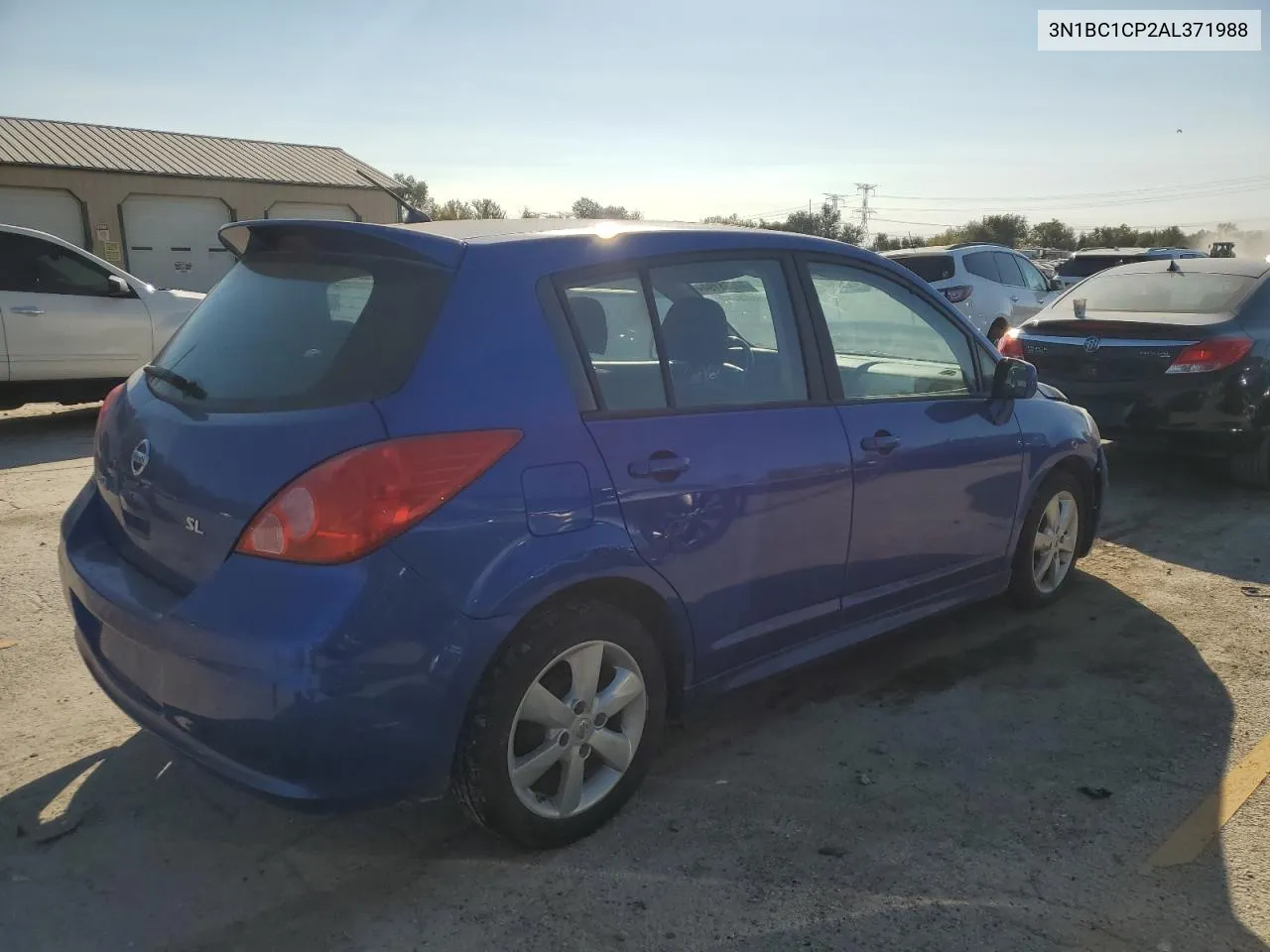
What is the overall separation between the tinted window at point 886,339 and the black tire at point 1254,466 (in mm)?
3829

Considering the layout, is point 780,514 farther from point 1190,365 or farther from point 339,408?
point 1190,365

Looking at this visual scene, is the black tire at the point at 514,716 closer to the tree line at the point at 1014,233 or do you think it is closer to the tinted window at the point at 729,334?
the tinted window at the point at 729,334

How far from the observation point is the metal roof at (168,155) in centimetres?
2345

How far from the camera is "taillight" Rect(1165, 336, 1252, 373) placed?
256 inches

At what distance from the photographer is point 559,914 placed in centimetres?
257

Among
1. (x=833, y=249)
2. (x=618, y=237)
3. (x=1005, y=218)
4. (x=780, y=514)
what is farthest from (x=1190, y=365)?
(x=1005, y=218)

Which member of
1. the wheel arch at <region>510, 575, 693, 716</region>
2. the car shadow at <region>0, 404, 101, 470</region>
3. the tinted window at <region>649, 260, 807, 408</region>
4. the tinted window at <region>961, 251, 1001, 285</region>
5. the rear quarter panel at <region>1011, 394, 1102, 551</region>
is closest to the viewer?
the wheel arch at <region>510, 575, 693, 716</region>

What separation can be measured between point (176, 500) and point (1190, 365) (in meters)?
6.20

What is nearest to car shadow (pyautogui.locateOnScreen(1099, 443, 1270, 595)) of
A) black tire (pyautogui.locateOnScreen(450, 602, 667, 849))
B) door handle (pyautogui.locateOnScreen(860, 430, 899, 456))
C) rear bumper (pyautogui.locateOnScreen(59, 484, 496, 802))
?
door handle (pyautogui.locateOnScreen(860, 430, 899, 456))

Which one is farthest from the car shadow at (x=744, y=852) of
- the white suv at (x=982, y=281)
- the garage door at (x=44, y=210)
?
the garage door at (x=44, y=210)

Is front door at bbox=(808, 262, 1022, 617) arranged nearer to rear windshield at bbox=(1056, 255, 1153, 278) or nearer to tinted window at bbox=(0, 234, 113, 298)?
tinted window at bbox=(0, 234, 113, 298)

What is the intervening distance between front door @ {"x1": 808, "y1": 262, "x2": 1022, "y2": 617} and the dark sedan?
295 cm

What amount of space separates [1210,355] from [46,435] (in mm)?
9303

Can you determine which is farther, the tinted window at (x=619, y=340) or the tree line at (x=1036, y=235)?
the tree line at (x=1036, y=235)
